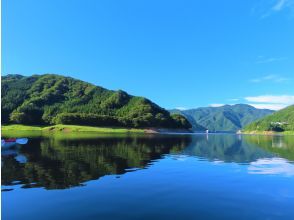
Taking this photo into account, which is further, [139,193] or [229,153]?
[229,153]

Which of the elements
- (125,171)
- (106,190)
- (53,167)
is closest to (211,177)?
(125,171)

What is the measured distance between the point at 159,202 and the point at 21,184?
668 inches

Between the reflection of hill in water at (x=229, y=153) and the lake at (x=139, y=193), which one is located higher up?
the reflection of hill in water at (x=229, y=153)

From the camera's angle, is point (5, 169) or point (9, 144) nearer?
point (5, 169)

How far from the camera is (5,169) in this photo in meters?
45.8

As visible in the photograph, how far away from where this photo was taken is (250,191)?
119 feet

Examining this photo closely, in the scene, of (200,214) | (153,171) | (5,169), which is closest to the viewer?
(200,214)

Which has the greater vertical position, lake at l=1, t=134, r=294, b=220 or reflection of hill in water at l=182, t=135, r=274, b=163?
reflection of hill in water at l=182, t=135, r=274, b=163

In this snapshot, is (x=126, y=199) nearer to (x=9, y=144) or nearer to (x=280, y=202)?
(x=280, y=202)

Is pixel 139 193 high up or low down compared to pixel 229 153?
down

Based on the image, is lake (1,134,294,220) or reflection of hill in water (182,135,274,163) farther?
reflection of hill in water (182,135,274,163)

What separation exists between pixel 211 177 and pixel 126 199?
1988cm

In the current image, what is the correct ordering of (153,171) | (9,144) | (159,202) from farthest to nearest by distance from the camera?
1. (9,144)
2. (153,171)
3. (159,202)

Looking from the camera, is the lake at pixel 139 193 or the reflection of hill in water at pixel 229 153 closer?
the lake at pixel 139 193
